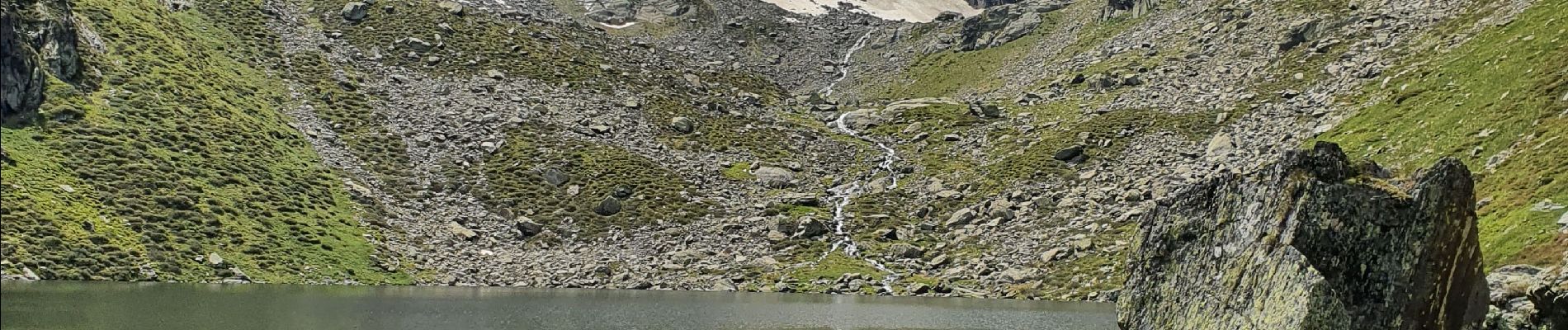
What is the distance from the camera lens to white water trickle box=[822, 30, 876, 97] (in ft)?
538

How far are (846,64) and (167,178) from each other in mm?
106766

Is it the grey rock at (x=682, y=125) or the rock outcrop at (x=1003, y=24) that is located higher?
the grey rock at (x=682, y=125)

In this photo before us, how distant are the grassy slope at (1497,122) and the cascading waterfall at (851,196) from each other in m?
36.2

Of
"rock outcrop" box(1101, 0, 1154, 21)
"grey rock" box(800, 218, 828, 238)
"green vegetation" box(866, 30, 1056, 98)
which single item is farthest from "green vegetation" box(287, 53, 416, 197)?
Result: "rock outcrop" box(1101, 0, 1154, 21)

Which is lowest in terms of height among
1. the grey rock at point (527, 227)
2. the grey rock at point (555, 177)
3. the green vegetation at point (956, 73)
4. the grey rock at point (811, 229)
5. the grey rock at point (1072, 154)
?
the green vegetation at point (956, 73)

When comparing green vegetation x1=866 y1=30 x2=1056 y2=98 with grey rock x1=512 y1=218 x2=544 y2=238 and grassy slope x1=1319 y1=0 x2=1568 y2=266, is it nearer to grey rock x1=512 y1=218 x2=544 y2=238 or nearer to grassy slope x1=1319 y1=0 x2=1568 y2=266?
grassy slope x1=1319 y1=0 x2=1568 y2=266

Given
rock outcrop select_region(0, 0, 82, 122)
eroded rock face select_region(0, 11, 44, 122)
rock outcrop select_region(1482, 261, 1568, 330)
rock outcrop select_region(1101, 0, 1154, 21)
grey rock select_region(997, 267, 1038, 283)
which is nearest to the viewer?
rock outcrop select_region(1482, 261, 1568, 330)

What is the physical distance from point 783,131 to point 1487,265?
90861 millimetres

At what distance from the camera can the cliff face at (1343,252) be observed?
32.5 meters

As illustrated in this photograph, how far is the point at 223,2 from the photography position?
13812cm

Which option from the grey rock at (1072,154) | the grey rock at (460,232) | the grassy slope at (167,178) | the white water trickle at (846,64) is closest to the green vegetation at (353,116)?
the grassy slope at (167,178)

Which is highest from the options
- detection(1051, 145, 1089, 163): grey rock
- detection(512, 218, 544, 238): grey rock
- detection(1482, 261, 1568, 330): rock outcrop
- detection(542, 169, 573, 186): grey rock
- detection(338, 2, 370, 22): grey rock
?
detection(1482, 261, 1568, 330): rock outcrop

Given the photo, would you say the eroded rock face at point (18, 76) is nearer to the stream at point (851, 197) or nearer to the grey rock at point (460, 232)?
the grey rock at point (460, 232)

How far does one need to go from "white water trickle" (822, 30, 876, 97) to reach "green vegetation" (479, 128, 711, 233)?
43.8m
